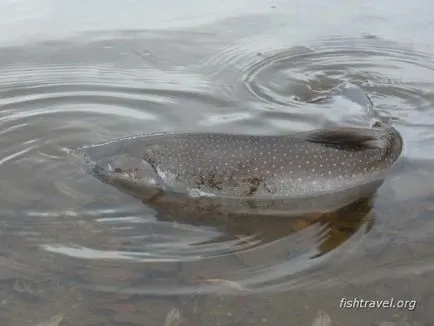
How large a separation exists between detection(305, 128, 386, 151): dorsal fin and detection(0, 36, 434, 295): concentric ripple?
0.48 metres

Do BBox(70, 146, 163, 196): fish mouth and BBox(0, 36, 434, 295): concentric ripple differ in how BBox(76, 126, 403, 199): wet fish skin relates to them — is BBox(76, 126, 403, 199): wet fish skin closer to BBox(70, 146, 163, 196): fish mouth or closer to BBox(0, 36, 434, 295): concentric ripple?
BBox(70, 146, 163, 196): fish mouth

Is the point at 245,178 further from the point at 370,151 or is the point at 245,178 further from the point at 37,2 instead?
the point at 37,2

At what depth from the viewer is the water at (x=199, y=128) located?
13.5 feet

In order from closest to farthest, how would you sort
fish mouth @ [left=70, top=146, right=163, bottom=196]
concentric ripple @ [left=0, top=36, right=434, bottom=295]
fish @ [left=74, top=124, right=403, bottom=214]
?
concentric ripple @ [left=0, top=36, right=434, bottom=295] → fish @ [left=74, top=124, right=403, bottom=214] → fish mouth @ [left=70, top=146, right=163, bottom=196]

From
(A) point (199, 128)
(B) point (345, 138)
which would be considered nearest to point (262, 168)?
(B) point (345, 138)

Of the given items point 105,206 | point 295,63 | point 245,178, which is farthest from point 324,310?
point 295,63

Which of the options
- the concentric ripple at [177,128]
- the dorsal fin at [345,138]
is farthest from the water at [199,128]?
the dorsal fin at [345,138]

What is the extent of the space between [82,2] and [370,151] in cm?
703

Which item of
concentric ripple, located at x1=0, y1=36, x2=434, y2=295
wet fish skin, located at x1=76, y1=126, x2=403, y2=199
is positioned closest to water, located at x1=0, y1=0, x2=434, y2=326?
concentric ripple, located at x1=0, y1=36, x2=434, y2=295

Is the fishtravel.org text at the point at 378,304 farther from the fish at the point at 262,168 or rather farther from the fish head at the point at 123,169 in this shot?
the fish head at the point at 123,169

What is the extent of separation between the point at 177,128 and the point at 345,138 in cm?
189

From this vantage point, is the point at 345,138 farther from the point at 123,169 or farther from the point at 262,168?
the point at 123,169

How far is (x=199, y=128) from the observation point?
21.2 feet

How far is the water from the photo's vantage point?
13.5 ft
